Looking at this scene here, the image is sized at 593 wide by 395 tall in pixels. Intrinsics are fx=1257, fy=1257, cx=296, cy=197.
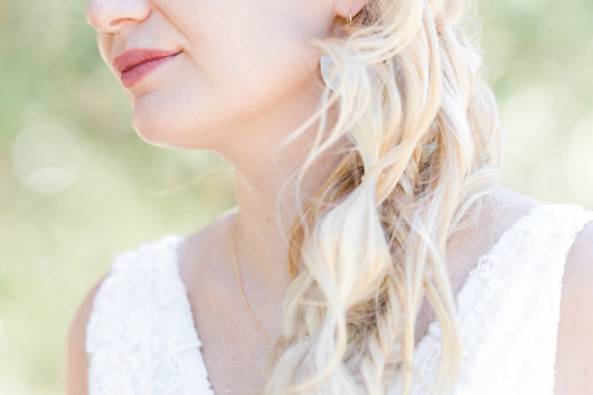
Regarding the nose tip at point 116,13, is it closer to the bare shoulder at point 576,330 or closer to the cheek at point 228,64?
the cheek at point 228,64

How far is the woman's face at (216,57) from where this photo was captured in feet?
6.77

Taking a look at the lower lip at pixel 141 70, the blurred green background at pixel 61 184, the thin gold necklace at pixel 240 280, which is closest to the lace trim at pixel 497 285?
the thin gold necklace at pixel 240 280

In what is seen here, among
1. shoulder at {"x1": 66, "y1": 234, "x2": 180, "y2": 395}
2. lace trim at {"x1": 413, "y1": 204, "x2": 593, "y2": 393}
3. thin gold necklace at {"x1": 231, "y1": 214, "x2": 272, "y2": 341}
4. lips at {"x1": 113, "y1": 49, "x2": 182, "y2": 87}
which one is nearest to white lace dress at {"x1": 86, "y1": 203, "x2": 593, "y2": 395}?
lace trim at {"x1": 413, "y1": 204, "x2": 593, "y2": 393}

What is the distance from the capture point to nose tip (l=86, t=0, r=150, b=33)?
6.89ft

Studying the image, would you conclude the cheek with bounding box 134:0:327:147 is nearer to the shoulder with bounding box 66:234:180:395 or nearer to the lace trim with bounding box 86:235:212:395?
the lace trim with bounding box 86:235:212:395

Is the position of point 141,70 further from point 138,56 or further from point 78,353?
point 78,353

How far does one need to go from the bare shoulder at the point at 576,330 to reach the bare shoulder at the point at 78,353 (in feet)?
3.25

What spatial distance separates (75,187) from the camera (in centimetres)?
399

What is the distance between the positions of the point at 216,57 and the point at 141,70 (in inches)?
5.4

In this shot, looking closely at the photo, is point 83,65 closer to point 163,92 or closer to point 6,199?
point 6,199

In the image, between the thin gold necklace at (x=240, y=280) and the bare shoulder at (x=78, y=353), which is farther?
the bare shoulder at (x=78, y=353)

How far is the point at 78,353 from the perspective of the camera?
2551 millimetres

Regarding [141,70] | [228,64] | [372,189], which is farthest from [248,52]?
[372,189]

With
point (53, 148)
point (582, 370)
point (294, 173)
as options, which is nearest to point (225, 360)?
point (294, 173)
